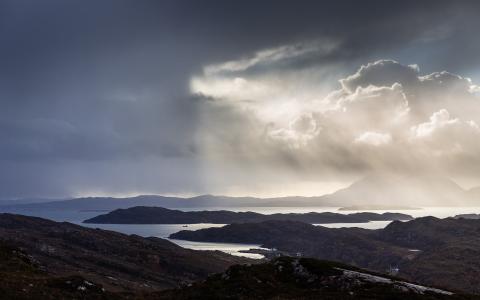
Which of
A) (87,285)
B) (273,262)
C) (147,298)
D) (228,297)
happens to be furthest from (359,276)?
(87,285)

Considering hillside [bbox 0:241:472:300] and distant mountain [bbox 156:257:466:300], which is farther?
distant mountain [bbox 156:257:466:300]

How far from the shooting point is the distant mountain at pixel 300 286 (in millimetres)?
55688

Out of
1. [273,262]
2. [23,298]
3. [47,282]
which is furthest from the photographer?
[273,262]

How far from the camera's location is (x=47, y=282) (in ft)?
174

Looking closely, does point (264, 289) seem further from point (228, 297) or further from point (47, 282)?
point (47, 282)

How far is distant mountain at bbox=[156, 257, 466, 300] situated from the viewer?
5569cm

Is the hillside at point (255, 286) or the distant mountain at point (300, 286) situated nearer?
the hillside at point (255, 286)

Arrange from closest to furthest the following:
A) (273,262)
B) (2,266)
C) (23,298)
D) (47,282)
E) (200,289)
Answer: (23,298) < (47,282) < (200,289) < (2,266) < (273,262)

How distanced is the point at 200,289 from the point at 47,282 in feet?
63.4

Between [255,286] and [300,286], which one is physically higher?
[255,286]

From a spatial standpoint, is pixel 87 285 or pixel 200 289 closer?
pixel 87 285

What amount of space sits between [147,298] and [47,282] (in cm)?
1245

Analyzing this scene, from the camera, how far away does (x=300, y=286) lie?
62.2 meters

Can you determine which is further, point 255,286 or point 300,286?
point 300,286
